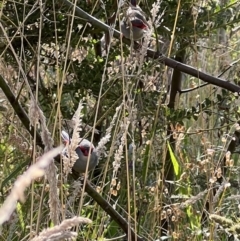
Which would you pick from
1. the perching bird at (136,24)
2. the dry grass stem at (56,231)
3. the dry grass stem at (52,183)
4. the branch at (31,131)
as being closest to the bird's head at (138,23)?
the perching bird at (136,24)

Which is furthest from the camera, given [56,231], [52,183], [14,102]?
[14,102]

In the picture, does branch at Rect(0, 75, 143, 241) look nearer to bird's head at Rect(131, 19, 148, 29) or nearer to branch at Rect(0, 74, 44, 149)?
branch at Rect(0, 74, 44, 149)

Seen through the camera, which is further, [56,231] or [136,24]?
[136,24]

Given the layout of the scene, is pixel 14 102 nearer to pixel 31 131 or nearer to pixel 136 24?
pixel 31 131

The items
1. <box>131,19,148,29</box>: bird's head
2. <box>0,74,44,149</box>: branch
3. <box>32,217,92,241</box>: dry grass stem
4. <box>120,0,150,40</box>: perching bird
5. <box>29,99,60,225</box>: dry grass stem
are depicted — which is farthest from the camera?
<box>131,19,148,29</box>: bird's head

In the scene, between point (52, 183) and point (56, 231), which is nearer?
point (56, 231)

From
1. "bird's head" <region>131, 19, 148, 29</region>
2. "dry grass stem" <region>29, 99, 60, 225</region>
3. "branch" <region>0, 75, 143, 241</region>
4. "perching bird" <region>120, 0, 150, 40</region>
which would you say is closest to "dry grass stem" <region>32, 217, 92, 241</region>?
"dry grass stem" <region>29, 99, 60, 225</region>

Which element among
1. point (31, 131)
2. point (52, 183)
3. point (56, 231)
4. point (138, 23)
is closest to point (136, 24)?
A: point (138, 23)

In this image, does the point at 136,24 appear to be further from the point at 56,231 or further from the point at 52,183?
the point at 56,231

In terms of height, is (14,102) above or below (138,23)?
below

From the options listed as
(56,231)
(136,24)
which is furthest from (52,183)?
(136,24)

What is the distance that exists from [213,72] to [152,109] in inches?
46.2

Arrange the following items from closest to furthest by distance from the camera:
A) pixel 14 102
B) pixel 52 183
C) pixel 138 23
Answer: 1. pixel 52 183
2. pixel 14 102
3. pixel 138 23

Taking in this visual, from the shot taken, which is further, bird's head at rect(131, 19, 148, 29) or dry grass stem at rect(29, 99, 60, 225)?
bird's head at rect(131, 19, 148, 29)
